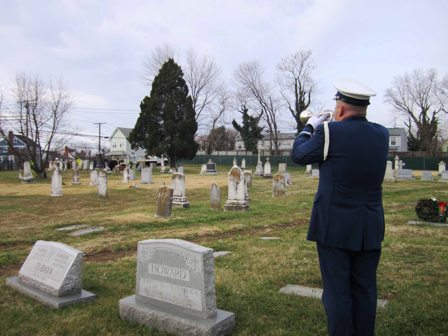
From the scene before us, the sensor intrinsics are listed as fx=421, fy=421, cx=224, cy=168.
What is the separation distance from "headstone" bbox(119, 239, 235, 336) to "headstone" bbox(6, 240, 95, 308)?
2.74 ft

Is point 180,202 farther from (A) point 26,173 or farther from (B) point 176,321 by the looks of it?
(A) point 26,173

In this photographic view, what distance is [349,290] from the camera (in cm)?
289

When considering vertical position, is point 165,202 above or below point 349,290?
below

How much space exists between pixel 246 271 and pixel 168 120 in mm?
41755

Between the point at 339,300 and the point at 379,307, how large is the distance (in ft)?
4.98

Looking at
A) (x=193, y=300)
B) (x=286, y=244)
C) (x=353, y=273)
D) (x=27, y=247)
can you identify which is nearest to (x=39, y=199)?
(x=27, y=247)

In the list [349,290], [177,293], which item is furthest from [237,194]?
[349,290]

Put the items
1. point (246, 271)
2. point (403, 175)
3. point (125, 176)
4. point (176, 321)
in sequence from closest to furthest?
point (176, 321)
point (246, 271)
point (125, 176)
point (403, 175)

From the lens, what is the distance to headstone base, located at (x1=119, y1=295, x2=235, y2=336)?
11.3ft

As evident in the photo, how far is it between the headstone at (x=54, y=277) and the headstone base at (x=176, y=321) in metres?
0.83

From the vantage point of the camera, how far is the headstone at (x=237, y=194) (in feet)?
43.2

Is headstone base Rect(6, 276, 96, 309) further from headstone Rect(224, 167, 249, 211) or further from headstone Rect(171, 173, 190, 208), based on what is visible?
headstone Rect(171, 173, 190, 208)

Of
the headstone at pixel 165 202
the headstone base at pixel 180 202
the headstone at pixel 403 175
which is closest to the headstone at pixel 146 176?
Answer: the headstone base at pixel 180 202

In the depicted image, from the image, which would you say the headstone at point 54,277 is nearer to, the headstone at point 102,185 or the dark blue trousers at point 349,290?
the dark blue trousers at point 349,290
